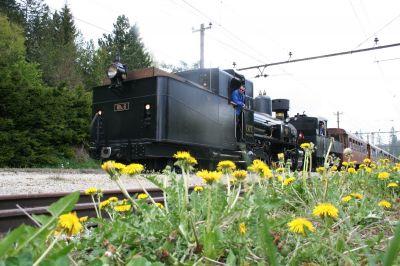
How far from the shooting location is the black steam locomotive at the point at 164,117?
7.50m

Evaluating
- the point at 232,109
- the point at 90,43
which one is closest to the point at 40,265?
the point at 232,109

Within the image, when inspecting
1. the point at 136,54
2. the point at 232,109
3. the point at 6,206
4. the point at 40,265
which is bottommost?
the point at 6,206

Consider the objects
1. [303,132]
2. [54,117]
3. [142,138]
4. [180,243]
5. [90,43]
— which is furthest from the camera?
[90,43]

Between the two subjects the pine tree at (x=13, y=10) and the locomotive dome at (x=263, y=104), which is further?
the pine tree at (x=13, y=10)

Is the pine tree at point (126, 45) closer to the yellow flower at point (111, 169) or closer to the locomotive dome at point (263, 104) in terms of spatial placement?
the locomotive dome at point (263, 104)

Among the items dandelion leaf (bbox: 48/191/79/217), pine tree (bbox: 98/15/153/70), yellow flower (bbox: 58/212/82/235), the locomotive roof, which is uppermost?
pine tree (bbox: 98/15/153/70)

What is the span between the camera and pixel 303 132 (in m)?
17.2

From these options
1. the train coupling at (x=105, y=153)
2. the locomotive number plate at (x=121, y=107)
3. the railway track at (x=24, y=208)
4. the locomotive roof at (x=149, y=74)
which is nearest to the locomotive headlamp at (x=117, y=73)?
the locomotive roof at (x=149, y=74)

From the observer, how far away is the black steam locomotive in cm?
750

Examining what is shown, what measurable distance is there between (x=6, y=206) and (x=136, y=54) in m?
40.4

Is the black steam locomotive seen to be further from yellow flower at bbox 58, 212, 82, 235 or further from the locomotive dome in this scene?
yellow flower at bbox 58, 212, 82, 235

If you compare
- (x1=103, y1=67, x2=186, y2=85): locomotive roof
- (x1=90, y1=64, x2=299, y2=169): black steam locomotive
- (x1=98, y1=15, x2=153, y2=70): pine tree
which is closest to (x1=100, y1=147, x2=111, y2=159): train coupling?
(x1=90, y1=64, x2=299, y2=169): black steam locomotive

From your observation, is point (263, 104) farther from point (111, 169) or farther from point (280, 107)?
point (111, 169)

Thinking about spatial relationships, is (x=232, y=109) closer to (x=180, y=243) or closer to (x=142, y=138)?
(x=142, y=138)
